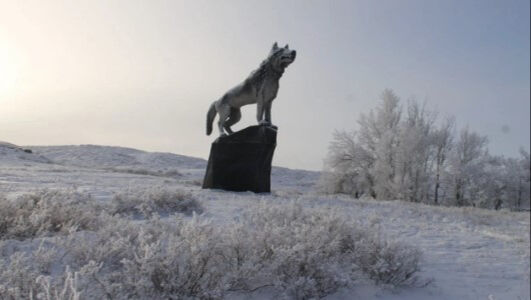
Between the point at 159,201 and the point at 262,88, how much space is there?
180 inches

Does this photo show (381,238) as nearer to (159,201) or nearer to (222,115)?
(159,201)

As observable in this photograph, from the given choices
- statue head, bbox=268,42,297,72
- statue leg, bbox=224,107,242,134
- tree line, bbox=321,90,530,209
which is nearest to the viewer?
statue head, bbox=268,42,297,72

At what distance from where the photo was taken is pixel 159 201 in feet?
23.2

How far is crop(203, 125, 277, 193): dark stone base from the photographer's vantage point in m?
10.7

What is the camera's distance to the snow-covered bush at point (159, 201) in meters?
6.59

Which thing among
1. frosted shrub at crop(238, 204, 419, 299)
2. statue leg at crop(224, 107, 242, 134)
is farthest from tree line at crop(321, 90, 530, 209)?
frosted shrub at crop(238, 204, 419, 299)

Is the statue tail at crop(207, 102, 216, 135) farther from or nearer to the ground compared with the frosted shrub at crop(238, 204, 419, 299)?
farther from the ground

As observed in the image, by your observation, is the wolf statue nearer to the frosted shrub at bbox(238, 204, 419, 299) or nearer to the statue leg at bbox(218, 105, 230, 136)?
the statue leg at bbox(218, 105, 230, 136)

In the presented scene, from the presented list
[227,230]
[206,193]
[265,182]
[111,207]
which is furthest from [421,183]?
[227,230]

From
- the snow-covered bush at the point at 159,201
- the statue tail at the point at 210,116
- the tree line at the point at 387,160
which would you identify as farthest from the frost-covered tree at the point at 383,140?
the snow-covered bush at the point at 159,201

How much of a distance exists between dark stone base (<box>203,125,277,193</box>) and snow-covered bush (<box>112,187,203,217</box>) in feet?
11.0

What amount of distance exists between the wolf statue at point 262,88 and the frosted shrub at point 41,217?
5851 mm

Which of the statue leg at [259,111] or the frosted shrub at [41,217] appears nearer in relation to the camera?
the frosted shrub at [41,217]

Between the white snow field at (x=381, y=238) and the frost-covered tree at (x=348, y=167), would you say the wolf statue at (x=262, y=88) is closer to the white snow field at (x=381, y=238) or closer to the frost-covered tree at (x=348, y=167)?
the white snow field at (x=381, y=238)
